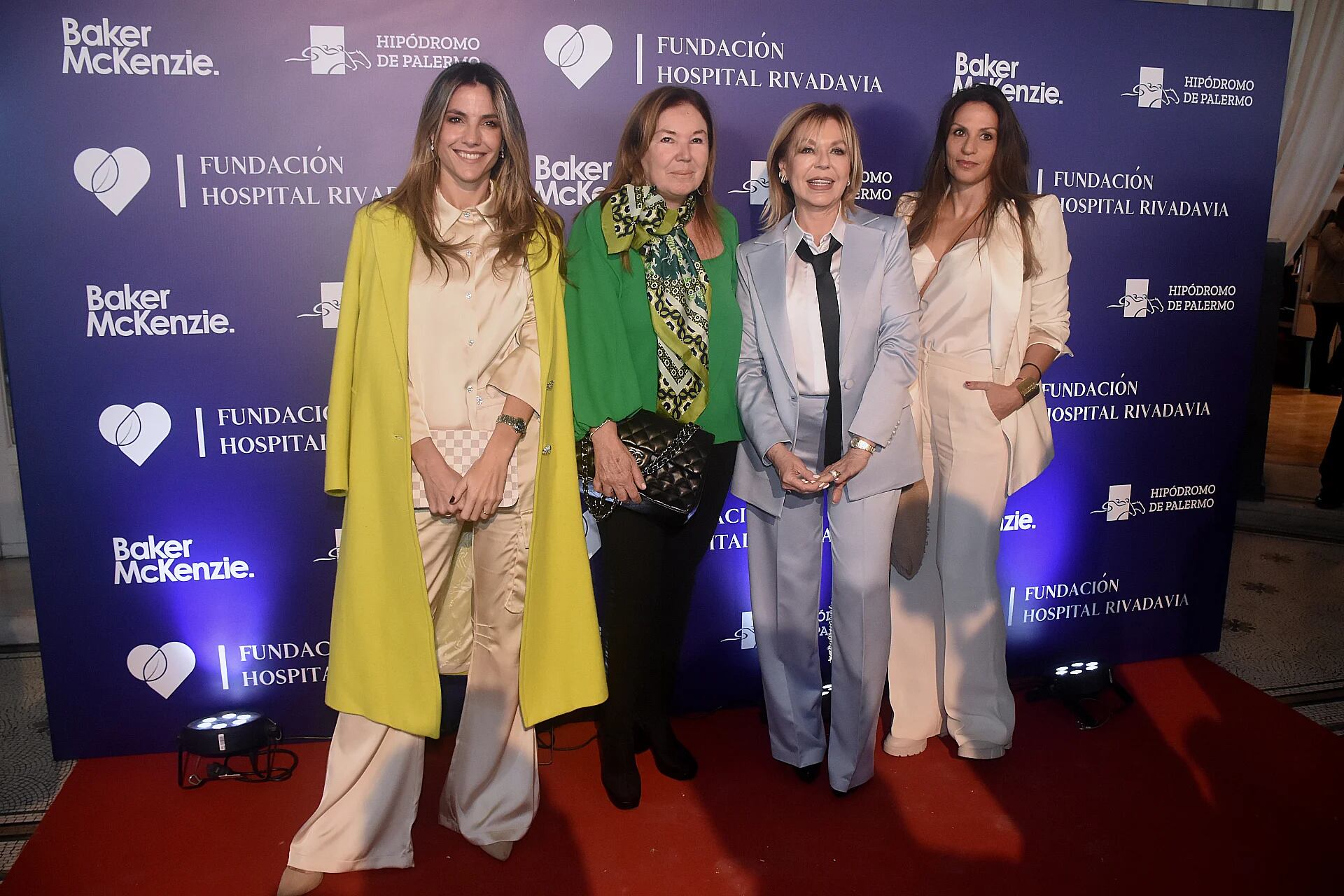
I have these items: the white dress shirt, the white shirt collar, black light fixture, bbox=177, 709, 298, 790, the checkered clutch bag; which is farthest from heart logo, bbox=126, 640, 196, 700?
the white shirt collar

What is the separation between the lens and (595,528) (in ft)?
9.73

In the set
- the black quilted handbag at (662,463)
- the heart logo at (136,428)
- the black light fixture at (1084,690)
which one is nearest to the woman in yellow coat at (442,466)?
the black quilted handbag at (662,463)

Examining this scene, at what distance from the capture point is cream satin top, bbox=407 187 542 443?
232 centimetres

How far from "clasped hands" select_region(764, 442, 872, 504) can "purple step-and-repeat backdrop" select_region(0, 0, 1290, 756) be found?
33.1 inches

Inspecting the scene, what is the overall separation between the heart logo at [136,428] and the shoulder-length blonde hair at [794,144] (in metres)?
1.94

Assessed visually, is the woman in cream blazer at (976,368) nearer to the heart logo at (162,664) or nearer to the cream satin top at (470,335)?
the cream satin top at (470,335)

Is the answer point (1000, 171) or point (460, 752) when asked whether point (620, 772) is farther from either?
point (1000, 171)

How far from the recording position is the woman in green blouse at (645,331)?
2.46m

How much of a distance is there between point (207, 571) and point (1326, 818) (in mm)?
3405

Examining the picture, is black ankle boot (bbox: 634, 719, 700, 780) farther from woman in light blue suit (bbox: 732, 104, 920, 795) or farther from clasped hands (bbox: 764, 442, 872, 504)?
clasped hands (bbox: 764, 442, 872, 504)

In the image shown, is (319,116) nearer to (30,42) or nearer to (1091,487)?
(30,42)

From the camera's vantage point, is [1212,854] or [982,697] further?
[982,697]

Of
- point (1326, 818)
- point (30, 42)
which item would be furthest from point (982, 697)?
point (30, 42)

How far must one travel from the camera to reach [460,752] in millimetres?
2570
